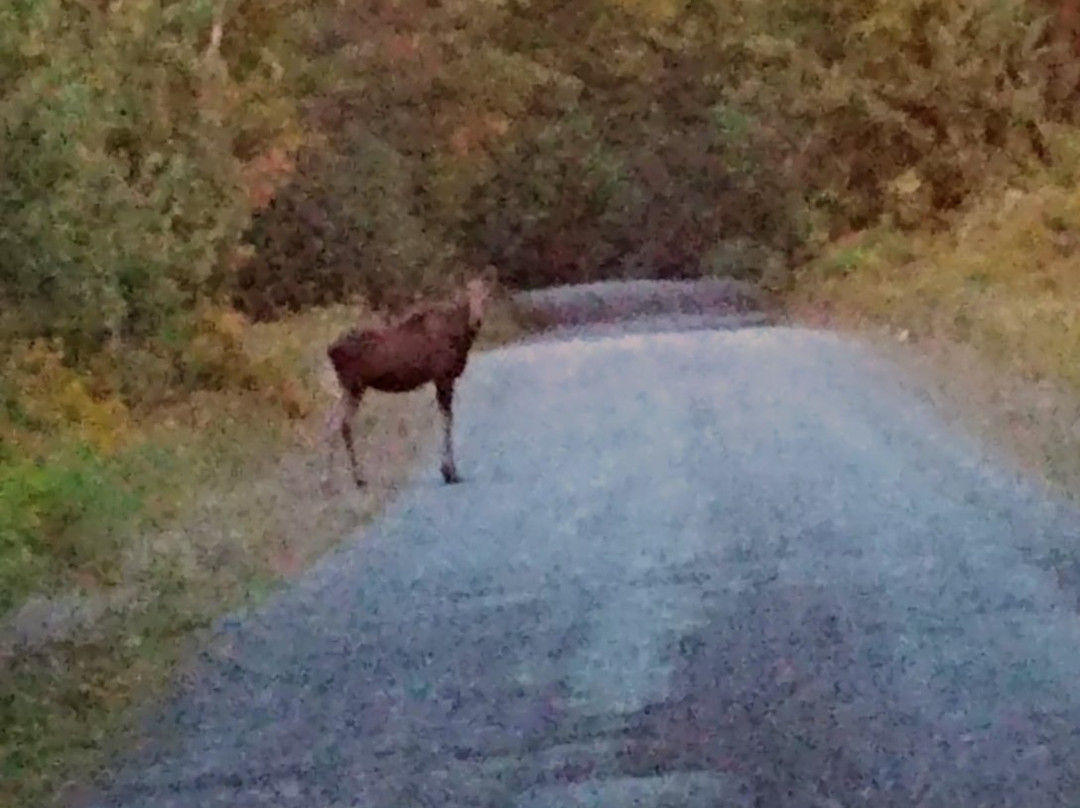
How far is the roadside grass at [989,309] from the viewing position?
194 inches

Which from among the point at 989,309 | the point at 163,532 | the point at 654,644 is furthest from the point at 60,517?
the point at 989,309

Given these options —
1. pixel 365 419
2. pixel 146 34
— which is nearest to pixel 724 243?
pixel 146 34

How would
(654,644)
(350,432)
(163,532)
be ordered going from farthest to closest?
(350,432)
(163,532)
(654,644)

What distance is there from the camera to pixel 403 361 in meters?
4.11

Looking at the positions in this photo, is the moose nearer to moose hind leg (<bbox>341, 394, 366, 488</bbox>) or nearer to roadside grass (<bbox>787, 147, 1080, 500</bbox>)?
moose hind leg (<bbox>341, 394, 366, 488</bbox>)

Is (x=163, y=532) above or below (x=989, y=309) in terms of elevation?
above

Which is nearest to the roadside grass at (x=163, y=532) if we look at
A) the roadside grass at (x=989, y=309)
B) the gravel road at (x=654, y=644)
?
the gravel road at (x=654, y=644)

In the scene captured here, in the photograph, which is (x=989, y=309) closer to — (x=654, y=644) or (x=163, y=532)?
(x=163, y=532)

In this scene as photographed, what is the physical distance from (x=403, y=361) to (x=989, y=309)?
11.5 ft

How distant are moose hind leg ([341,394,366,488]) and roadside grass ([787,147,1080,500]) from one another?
1.72 meters

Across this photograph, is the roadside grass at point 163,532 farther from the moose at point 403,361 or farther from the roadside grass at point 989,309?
the roadside grass at point 989,309

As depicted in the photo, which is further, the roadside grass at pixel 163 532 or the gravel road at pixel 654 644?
the roadside grass at pixel 163 532

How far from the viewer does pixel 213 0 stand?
214 inches

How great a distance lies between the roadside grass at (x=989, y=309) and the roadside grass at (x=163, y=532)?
161 centimetres
